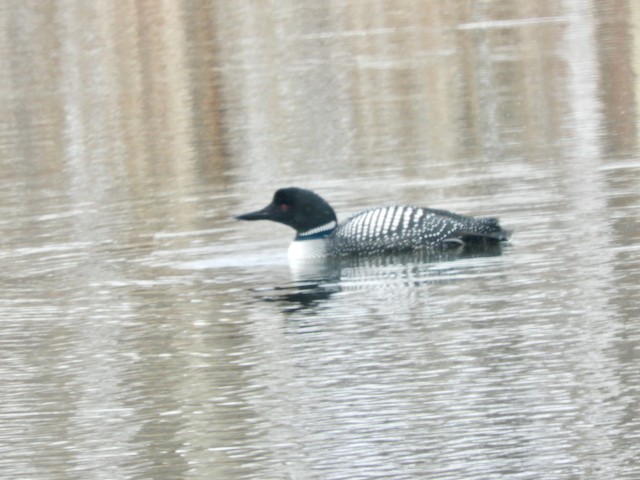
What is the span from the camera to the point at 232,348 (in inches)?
403

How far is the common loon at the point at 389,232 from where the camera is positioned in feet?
41.8

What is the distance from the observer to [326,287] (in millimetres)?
12078

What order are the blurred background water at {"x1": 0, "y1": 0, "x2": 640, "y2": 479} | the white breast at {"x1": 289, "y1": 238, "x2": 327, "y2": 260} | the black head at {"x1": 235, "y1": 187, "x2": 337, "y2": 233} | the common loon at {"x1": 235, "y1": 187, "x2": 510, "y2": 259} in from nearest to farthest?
the blurred background water at {"x1": 0, "y1": 0, "x2": 640, "y2": 479} < the common loon at {"x1": 235, "y1": 187, "x2": 510, "y2": 259} < the white breast at {"x1": 289, "y1": 238, "x2": 327, "y2": 260} < the black head at {"x1": 235, "y1": 187, "x2": 337, "y2": 233}

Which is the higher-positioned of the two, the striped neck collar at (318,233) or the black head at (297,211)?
the black head at (297,211)

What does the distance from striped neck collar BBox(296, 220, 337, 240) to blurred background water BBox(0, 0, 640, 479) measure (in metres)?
0.38

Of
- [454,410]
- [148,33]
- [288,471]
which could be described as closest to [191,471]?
[288,471]

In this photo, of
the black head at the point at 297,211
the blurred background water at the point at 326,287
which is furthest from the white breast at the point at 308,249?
the blurred background water at the point at 326,287

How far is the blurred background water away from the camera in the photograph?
26.8 feet

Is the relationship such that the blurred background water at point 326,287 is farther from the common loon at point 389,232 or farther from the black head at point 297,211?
the black head at point 297,211

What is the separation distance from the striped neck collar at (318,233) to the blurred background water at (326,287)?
14.9 inches

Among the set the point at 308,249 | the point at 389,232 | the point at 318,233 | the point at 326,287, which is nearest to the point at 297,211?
the point at 318,233

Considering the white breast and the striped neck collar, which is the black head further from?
the white breast

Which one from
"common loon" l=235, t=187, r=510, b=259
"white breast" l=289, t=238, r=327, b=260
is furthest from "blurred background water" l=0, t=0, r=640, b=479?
"white breast" l=289, t=238, r=327, b=260

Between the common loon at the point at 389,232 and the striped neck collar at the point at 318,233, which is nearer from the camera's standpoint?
the common loon at the point at 389,232
